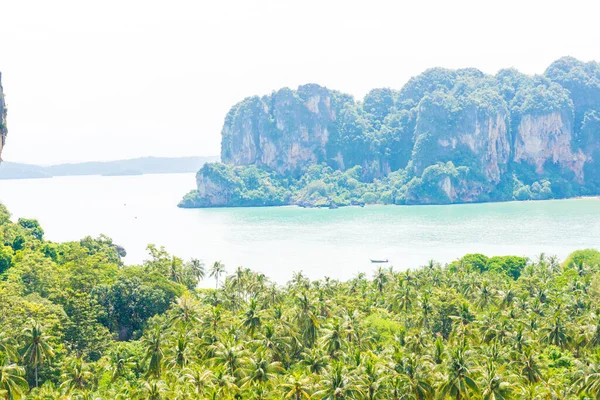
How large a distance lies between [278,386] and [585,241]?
331 feet

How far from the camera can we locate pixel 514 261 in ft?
283

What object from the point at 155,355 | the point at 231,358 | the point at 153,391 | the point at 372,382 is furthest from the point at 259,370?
the point at 155,355

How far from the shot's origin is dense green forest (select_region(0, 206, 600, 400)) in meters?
35.2

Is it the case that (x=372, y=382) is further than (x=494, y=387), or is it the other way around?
(x=372, y=382)

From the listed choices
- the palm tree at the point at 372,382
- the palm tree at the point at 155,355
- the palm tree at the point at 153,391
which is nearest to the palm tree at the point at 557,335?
the palm tree at the point at 372,382

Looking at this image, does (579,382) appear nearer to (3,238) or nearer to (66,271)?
(66,271)

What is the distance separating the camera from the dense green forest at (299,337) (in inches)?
1384

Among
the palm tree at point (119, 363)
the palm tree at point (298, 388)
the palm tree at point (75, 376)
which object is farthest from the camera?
the palm tree at point (119, 363)

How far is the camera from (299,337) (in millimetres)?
46469

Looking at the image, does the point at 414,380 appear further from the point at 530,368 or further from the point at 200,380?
the point at 200,380

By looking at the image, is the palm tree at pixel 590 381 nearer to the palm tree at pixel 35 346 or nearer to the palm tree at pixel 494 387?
the palm tree at pixel 494 387

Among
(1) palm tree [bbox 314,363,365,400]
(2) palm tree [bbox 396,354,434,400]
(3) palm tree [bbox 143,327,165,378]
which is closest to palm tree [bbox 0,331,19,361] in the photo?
(3) palm tree [bbox 143,327,165,378]

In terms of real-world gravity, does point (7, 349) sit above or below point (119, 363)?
above

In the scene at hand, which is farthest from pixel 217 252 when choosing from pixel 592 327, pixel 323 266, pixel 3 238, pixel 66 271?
pixel 592 327
